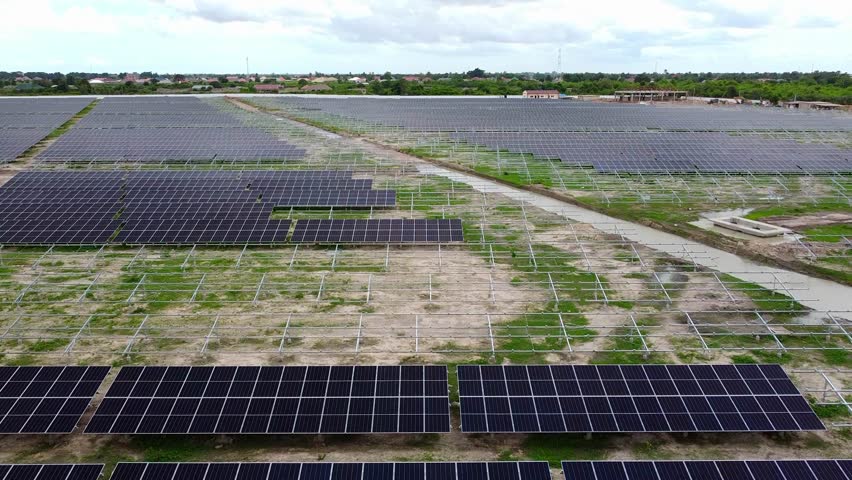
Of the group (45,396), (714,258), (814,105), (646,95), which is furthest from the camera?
(646,95)

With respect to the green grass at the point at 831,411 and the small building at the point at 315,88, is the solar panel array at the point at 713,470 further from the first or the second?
the small building at the point at 315,88

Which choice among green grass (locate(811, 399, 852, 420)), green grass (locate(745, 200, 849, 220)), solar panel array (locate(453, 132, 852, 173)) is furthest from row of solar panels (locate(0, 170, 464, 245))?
solar panel array (locate(453, 132, 852, 173))

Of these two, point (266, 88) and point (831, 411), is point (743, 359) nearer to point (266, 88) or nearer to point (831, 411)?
point (831, 411)

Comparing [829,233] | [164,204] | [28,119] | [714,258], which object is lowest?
[714,258]

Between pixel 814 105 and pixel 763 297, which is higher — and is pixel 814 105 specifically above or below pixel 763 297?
above

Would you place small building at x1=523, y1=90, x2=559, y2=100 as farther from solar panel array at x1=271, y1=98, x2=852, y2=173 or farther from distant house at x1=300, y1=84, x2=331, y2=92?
distant house at x1=300, y1=84, x2=331, y2=92

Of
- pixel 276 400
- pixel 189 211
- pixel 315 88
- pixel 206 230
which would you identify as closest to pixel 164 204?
pixel 189 211

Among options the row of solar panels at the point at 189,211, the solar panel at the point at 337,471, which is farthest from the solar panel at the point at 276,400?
the row of solar panels at the point at 189,211
